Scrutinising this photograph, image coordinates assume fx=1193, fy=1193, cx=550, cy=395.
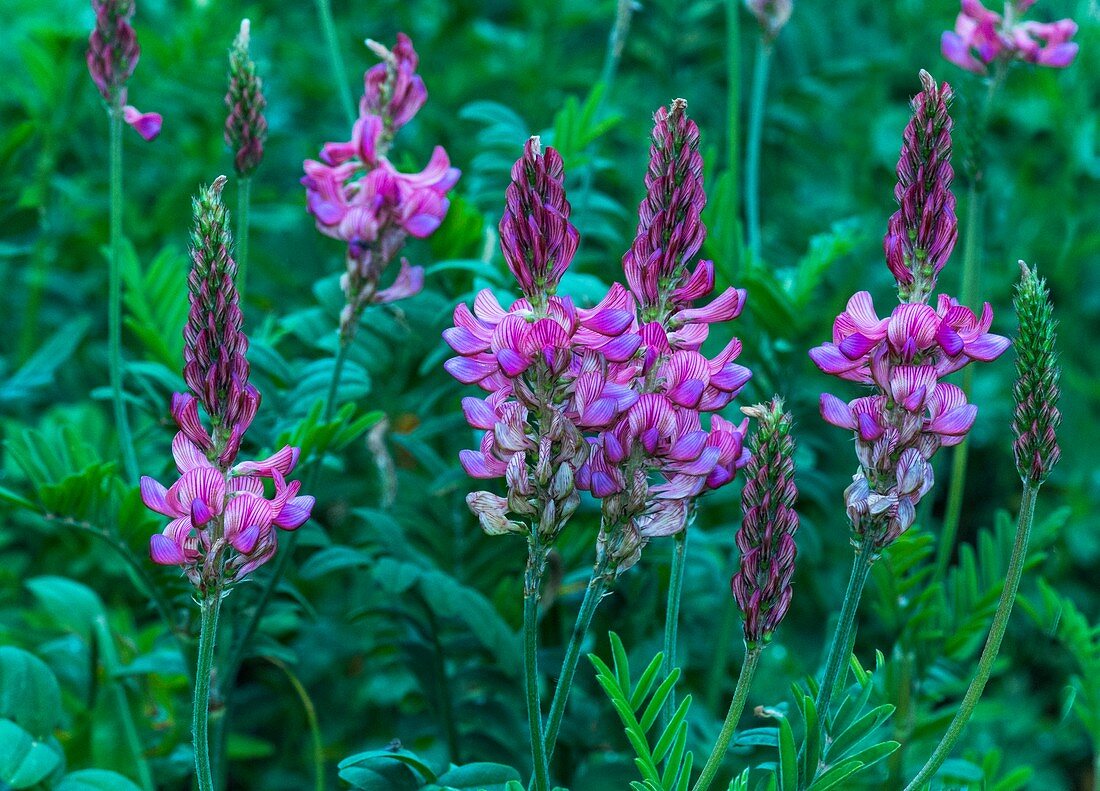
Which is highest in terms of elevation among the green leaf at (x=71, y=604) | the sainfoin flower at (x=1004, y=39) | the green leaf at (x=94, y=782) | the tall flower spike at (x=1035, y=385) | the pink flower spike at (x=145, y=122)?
the sainfoin flower at (x=1004, y=39)

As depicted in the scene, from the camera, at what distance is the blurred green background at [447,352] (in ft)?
5.82

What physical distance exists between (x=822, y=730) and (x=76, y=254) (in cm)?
222

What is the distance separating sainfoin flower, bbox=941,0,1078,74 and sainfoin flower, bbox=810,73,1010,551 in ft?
2.99

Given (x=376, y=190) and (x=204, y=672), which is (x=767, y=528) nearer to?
(x=204, y=672)

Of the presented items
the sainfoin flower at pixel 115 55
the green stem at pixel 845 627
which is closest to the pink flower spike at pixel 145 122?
the sainfoin flower at pixel 115 55

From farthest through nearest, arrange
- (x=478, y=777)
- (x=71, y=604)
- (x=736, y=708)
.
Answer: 1. (x=71, y=604)
2. (x=478, y=777)
3. (x=736, y=708)

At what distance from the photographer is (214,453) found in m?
1.04

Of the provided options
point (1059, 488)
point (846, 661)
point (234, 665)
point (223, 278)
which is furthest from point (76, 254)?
point (1059, 488)

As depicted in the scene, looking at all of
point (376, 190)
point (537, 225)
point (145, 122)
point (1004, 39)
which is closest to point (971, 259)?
point (1004, 39)

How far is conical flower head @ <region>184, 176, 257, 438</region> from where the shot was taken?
0.98 metres

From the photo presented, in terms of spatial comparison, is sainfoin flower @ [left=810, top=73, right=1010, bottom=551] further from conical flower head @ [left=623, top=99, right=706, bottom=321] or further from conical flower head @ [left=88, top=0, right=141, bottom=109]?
conical flower head @ [left=88, top=0, right=141, bottom=109]

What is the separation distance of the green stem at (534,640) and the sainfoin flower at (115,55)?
83 centimetres

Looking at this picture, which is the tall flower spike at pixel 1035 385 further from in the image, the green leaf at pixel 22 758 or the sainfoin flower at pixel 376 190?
the green leaf at pixel 22 758

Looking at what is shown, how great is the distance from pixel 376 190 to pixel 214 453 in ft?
1.59
